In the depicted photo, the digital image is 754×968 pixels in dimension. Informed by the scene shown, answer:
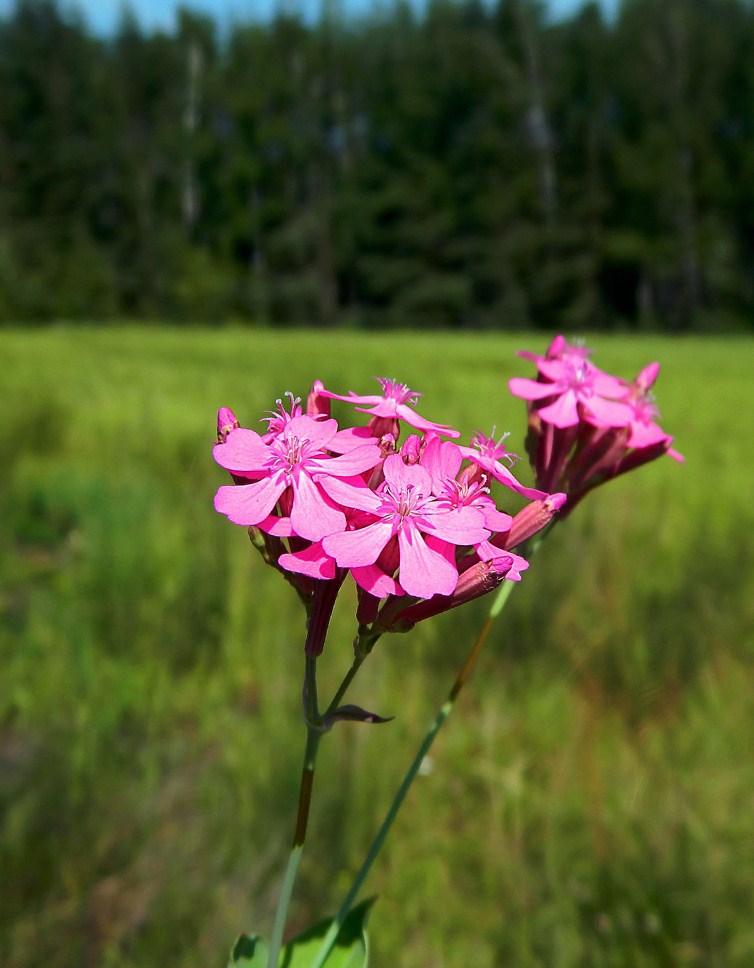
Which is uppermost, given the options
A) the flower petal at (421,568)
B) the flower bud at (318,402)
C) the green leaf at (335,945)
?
the flower bud at (318,402)

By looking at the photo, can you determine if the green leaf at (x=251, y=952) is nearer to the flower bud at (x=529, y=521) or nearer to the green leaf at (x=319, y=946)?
the green leaf at (x=319, y=946)

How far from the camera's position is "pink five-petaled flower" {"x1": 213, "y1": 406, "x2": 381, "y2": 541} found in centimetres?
49

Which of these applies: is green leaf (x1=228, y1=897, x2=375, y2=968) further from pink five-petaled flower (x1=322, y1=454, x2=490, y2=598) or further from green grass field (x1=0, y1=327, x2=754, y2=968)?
green grass field (x1=0, y1=327, x2=754, y2=968)

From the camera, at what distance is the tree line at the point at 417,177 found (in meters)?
21.0


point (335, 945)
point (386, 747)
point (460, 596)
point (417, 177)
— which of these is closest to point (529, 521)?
point (460, 596)

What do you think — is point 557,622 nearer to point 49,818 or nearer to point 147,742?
point 147,742

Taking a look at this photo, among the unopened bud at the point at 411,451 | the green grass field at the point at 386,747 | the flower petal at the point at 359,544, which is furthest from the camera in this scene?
the green grass field at the point at 386,747

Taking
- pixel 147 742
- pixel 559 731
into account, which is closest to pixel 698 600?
pixel 559 731

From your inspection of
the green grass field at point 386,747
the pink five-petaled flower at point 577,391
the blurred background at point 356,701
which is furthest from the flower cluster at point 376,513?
the green grass field at point 386,747

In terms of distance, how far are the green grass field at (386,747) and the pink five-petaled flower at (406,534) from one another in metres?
0.73

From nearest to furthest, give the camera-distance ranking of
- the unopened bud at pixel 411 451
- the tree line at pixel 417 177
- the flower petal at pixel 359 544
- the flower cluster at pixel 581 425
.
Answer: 1. the flower petal at pixel 359 544
2. the unopened bud at pixel 411 451
3. the flower cluster at pixel 581 425
4. the tree line at pixel 417 177

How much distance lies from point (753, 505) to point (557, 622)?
121cm

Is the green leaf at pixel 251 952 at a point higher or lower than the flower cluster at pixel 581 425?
lower

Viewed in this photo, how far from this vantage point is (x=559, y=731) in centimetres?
191
